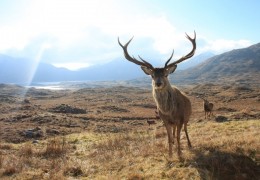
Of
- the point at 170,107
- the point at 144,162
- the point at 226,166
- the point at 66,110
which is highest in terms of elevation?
the point at 170,107

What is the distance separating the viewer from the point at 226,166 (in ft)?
36.2

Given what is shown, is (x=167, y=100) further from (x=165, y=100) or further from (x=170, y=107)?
(x=170, y=107)

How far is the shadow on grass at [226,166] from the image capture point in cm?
1062

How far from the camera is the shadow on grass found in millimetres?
10625

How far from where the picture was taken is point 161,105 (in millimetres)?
12930

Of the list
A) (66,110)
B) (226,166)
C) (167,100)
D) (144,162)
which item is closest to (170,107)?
(167,100)

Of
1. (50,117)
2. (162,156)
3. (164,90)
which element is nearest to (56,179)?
(162,156)

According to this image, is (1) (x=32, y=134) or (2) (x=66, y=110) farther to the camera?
(2) (x=66, y=110)

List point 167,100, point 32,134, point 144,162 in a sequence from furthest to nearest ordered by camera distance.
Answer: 1. point 32,134
2. point 167,100
3. point 144,162

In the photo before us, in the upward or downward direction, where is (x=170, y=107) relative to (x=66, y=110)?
upward

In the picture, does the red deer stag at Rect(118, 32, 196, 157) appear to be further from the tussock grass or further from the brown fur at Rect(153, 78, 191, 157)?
the tussock grass

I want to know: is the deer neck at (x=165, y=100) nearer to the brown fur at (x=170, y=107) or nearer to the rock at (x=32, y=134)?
the brown fur at (x=170, y=107)

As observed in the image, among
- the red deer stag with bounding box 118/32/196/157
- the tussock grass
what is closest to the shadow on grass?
the tussock grass

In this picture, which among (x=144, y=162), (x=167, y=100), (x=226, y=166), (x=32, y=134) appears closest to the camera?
(x=226, y=166)
